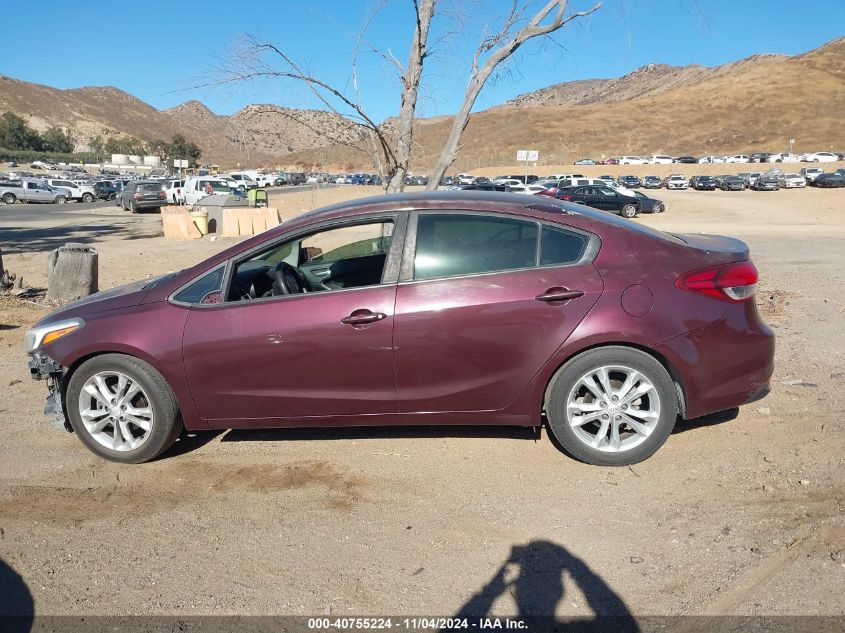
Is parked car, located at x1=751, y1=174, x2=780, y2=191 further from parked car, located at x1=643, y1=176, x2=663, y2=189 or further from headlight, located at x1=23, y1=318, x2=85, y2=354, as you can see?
headlight, located at x1=23, y1=318, x2=85, y2=354

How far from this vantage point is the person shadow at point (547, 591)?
271cm

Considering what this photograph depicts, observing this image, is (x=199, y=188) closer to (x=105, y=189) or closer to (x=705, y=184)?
(x=105, y=189)

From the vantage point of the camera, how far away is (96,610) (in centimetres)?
286

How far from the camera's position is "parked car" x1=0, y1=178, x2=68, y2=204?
144 ft

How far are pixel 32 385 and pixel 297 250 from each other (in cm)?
278

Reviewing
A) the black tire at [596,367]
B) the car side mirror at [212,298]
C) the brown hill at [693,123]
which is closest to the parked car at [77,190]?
the car side mirror at [212,298]

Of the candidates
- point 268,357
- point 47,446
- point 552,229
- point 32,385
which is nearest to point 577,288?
point 552,229

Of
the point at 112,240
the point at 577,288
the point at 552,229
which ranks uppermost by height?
the point at 552,229

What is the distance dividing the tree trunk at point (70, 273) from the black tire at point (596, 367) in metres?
7.59

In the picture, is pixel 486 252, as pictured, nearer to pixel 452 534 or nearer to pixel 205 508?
pixel 452 534

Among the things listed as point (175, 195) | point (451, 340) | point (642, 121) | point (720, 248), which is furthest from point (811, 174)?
point (642, 121)

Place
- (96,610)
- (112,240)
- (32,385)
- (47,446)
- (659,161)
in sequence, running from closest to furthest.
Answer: (96,610), (47,446), (32,385), (112,240), (659,161)

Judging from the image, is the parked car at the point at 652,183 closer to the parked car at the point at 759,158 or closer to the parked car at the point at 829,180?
the parked car at the point at 829,180

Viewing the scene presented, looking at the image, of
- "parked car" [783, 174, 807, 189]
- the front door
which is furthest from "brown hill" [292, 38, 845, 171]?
the front door
